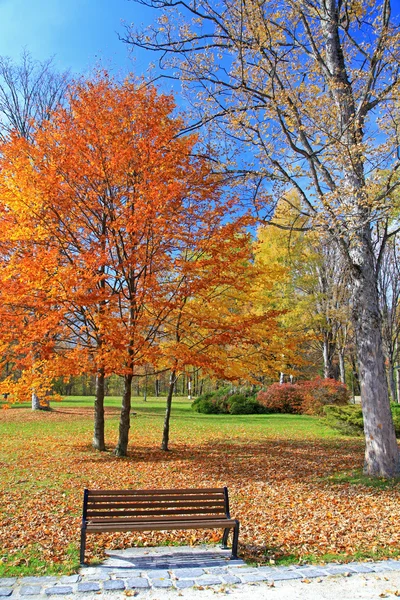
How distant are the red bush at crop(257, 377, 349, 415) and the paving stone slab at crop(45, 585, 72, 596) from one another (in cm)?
1844

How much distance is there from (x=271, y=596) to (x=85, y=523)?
2.03m

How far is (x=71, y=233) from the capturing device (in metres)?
10.5

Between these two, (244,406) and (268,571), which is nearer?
(268,571)

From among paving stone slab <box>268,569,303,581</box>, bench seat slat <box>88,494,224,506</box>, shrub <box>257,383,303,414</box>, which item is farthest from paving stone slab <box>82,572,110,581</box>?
shrub <box>257,383,303,414</box>

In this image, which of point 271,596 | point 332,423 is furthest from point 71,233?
point 332,423

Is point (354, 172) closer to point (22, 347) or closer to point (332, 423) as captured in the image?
point (22, 347)

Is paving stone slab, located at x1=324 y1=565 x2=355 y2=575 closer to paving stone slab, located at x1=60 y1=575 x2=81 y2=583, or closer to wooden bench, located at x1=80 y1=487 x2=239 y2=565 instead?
wooden bench, located at x1=80 y1=487 x2=239 y2=565

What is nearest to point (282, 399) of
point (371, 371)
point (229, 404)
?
point (229, 404)

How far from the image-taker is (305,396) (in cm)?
2283

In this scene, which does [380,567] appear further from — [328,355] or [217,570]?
[328,355]

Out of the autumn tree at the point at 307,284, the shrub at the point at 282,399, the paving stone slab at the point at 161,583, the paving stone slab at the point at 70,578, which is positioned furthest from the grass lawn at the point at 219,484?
the autumn tree at the point at 307,284

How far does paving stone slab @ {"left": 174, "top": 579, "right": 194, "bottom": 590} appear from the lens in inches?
A: 164

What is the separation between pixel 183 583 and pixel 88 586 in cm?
89

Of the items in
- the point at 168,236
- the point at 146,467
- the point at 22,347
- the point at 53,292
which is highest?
the point at 168,236
